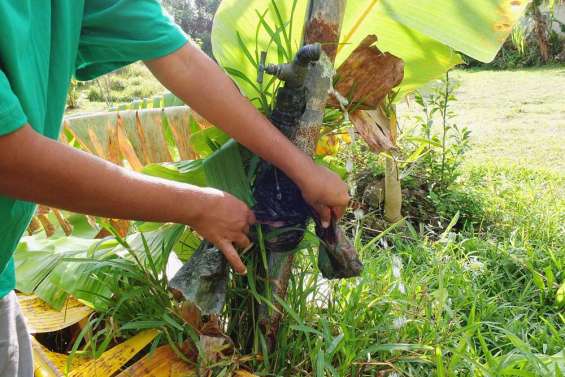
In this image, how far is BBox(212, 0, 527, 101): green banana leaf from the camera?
4.63ft

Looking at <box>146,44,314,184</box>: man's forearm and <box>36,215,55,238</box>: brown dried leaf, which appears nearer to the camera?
<box>146,44,314,184</box>: man's forearm

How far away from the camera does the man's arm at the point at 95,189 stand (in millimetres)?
741

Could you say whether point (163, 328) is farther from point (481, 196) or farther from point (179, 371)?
point (481, 196)

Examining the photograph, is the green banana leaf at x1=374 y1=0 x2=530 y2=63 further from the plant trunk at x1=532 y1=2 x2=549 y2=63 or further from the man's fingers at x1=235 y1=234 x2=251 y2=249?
the plant trunk at x1=532 y1=2 x2=549 y2=63

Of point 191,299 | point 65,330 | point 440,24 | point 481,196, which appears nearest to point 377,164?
point 481,196

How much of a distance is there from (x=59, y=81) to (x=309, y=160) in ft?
1.69

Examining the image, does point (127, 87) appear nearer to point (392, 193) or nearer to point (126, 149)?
point (392, 193)

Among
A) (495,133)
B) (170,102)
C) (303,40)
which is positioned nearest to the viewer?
(303,40)

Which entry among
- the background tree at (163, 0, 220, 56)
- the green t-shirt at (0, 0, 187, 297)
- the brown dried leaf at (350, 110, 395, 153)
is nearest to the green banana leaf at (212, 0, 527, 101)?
the brown dried leaf at (350, 110, 395, 153)

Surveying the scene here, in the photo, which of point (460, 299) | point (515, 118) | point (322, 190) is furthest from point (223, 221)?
point (515, 118)

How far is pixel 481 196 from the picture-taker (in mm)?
3350

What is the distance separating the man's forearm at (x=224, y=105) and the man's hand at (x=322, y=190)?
0.6 inches

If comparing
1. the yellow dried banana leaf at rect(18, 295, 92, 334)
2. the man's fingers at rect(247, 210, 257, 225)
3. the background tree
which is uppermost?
the background tree

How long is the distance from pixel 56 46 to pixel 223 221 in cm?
46
